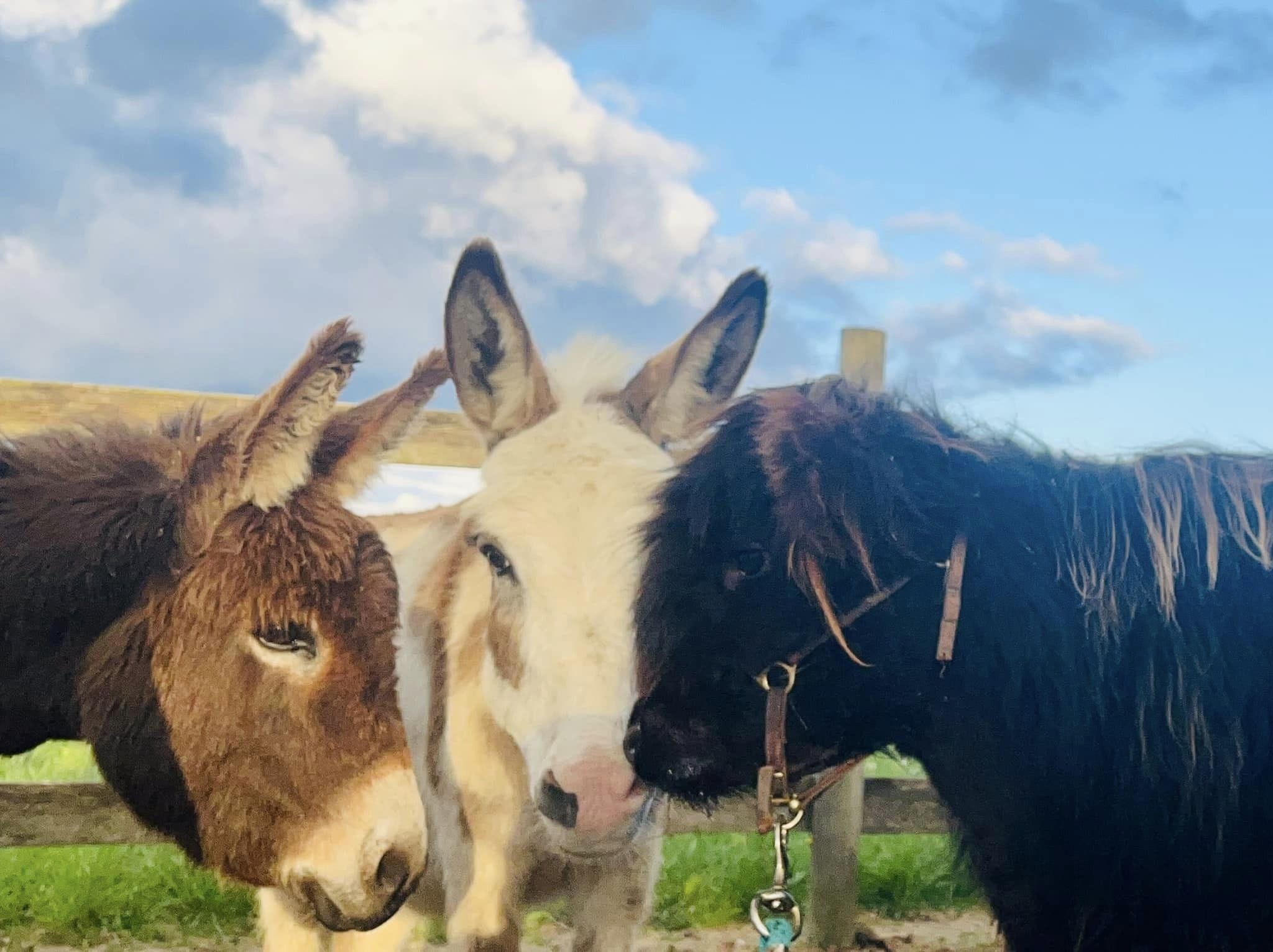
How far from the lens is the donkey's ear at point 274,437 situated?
6.98 ft

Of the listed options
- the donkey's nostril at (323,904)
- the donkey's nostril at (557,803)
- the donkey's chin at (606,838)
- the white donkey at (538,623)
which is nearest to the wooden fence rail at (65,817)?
the donkey's chin at (606,838)

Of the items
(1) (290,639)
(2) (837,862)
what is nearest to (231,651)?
(1) (290,639)

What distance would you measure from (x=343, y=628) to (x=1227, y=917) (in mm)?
1721

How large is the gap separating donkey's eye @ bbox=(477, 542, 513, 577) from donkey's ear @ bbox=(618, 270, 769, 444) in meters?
0.50

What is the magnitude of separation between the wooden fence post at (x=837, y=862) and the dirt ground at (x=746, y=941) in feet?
0.26

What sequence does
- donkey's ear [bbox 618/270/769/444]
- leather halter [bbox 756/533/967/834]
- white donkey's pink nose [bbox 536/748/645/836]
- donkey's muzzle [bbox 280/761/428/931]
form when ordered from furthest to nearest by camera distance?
1. donkey's ear [bbox 618/270/769/444]
2. white donkey's pink nose [bbox 536/748/645/836]
3. donkey's muzzle [bbox 280/761/428/931]
4. leather halter [bbox 756/533/967/834]

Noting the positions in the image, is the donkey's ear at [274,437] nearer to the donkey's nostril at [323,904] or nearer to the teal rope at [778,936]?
the donkey's nostril at [323,904]

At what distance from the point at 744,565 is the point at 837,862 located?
223 cm

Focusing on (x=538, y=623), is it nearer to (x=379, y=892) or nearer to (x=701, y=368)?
(x=379, y=892)

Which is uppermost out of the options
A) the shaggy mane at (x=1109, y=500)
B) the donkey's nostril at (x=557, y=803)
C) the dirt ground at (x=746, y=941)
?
the shaggy mane at (x=1109, y=500)

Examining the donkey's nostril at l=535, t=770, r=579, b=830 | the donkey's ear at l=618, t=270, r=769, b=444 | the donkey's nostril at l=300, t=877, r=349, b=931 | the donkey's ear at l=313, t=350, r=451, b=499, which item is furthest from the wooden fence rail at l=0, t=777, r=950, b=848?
the donkey's ear at l=313, t=350, r=451, b=499

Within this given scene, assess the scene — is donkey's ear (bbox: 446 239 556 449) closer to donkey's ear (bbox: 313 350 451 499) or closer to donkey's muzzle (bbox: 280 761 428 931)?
donkey's ear (bbox: 313 350 451 499)

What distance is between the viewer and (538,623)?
7.64 feet

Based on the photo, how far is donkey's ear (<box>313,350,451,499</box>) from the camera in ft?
7.53
